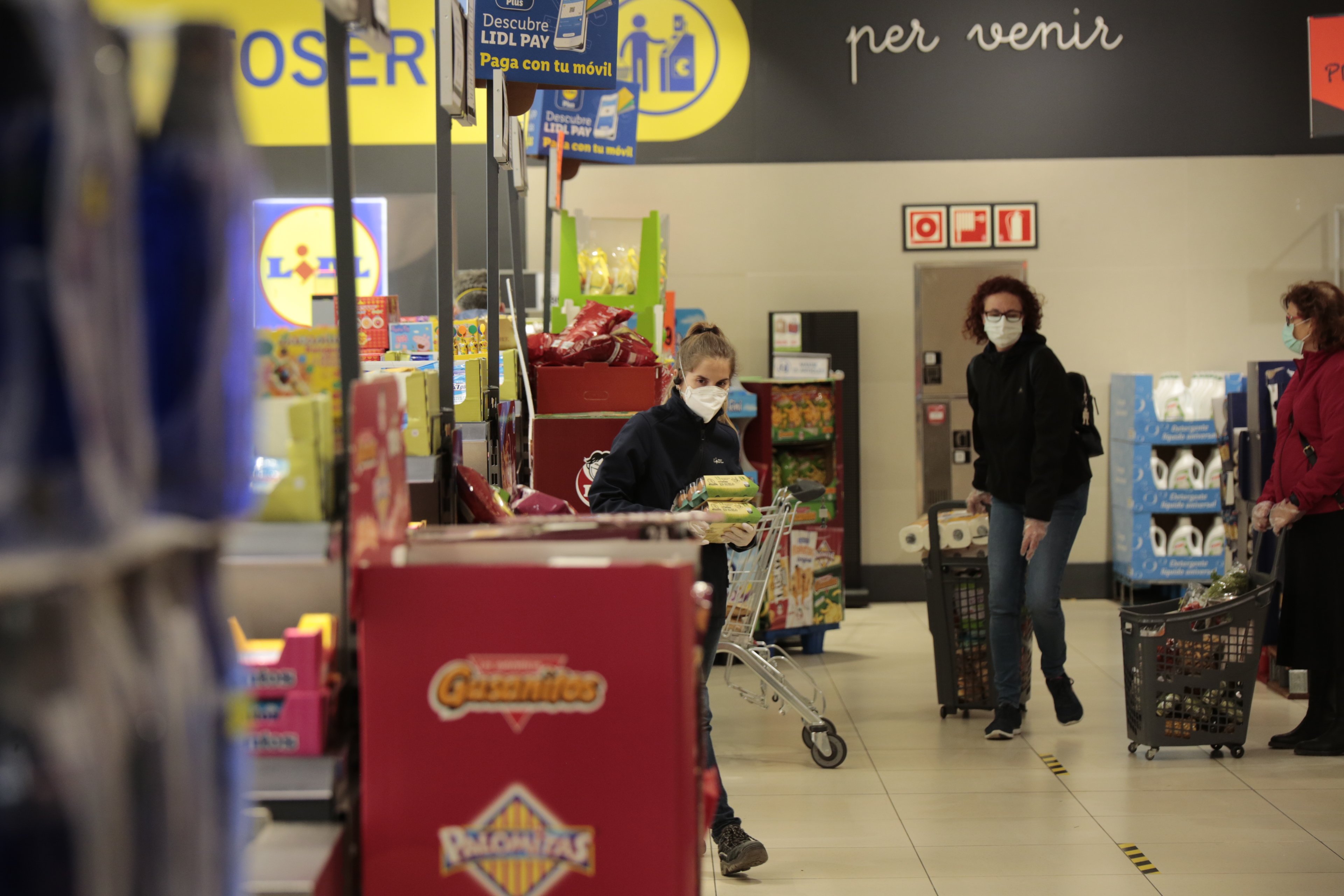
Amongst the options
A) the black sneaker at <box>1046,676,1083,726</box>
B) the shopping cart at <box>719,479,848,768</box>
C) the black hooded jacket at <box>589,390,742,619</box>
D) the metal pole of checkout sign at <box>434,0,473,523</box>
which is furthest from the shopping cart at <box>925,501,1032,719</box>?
the metal pole of checkout sign at <box>434,0,473,523</box>

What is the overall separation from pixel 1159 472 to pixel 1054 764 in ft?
13.3

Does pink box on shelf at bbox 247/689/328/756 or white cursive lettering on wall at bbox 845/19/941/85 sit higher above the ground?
white cursive lettering on wall at bbox 845/19/941/85

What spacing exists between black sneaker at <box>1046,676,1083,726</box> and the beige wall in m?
3.58

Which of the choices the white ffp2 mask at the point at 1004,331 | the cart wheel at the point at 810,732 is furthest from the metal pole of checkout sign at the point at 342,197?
the white ffp2 mask at the point at 1004,331

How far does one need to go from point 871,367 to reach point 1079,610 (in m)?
2.18

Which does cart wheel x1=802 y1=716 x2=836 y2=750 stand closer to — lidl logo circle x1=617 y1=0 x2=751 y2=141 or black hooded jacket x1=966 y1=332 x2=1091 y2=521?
black hooded jacket x1=966 y1=332 x2=1091 y2=521

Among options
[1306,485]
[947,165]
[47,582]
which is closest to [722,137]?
[947,165]

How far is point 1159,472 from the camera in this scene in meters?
8.13

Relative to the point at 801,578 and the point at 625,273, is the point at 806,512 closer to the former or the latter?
the point at 801,578

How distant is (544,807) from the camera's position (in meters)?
1.23

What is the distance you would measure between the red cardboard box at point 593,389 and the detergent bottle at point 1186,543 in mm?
5080

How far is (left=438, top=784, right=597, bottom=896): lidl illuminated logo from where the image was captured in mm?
1227

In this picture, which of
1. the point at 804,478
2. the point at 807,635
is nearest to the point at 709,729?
the point at 804,478

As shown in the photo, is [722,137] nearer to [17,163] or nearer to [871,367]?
[871,367]
